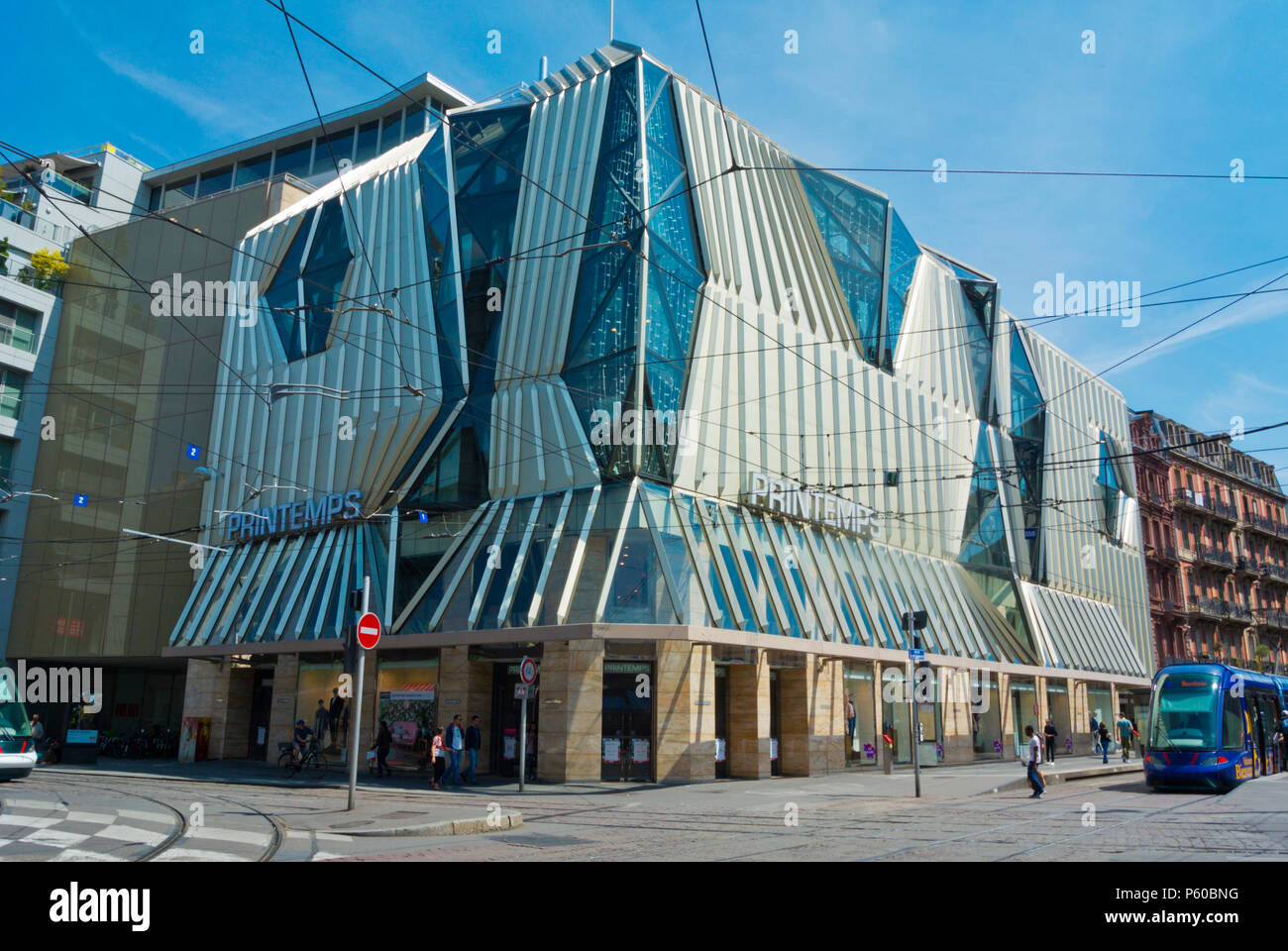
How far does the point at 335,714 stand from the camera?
3102cm

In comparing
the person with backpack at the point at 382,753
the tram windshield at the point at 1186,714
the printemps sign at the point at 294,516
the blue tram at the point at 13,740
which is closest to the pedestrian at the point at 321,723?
the person with backpack at the point at 382,753

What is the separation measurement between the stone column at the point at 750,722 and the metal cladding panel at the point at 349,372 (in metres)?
13.5

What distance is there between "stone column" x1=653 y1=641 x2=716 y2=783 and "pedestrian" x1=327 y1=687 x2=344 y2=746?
11821mm

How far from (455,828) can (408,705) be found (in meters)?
14.8

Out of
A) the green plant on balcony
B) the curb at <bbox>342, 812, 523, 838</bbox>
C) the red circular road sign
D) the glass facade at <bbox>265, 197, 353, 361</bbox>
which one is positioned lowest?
the curb at <bbox>342, 812, 523, 838</bbox>

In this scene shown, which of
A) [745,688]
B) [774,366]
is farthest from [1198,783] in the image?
[774,366]

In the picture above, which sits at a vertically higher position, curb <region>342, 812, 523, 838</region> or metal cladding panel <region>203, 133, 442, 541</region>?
metal cladding panel <region>203, 133, 442, 541</region>

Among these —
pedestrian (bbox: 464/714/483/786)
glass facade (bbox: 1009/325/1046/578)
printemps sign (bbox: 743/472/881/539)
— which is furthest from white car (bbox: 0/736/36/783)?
glass facade (bbox: 1009/325/1046/578)

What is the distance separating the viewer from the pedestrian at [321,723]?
101 ft

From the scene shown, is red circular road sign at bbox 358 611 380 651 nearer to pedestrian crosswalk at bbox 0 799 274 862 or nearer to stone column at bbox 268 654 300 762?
pedestrian crosswalk at bbox 0 799 274 862

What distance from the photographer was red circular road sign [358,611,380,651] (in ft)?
53.5

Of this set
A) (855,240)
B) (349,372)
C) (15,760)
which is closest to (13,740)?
(15,760)

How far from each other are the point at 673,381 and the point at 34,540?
36.7 meters
